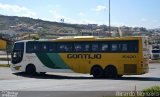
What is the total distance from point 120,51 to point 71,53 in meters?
3.88

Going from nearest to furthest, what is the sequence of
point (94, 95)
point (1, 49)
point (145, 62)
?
point (94, 95) → point (145, 62) → point (1, 49)

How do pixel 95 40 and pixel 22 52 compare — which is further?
pixel 22 52

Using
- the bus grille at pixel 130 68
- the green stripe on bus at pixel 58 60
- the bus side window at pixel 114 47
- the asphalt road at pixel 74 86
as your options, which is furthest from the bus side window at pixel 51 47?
the bus grille at pixel 130 68

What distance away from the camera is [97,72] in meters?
31.4

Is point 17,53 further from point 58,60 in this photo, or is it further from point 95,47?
point 95,47

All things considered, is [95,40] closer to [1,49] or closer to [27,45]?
[27,45]

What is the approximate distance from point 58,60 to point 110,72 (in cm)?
429

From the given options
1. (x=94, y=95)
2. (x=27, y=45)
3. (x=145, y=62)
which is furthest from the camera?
Answer: (x=27, y=45)

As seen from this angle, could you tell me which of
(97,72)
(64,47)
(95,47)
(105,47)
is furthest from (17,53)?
(105,47)

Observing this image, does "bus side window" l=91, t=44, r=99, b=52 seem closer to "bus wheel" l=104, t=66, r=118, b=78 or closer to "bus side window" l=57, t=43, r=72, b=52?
"bus wheel" l=104, t=66, r=118, b=78

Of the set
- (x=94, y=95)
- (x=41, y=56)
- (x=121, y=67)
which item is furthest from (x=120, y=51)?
(x=94, y=95)

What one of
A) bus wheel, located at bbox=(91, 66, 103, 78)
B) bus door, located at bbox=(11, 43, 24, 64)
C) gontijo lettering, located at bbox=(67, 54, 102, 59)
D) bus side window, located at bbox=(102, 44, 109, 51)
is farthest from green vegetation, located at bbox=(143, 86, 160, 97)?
bus door, located at bbox=(11, 43, 24, 64)

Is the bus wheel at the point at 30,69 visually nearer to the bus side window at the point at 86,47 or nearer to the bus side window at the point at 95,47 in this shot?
the bus side window at the point at 86,47

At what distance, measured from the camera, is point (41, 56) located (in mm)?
33750
